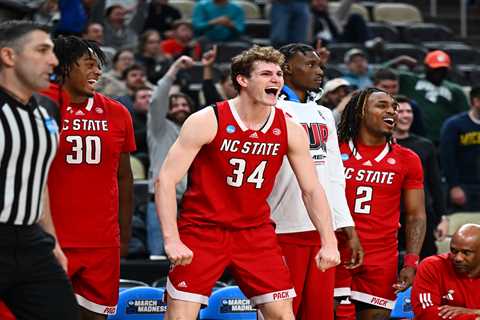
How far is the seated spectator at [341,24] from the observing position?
1619 centimetres

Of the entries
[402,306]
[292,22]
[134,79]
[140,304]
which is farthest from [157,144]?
[292,22]

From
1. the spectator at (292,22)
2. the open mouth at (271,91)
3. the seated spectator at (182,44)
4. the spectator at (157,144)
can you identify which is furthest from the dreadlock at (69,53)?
the spectator at (292,22)

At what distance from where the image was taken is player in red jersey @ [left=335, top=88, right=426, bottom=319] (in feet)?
26.3

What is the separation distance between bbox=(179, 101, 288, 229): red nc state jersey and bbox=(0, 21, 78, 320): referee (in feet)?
4.10

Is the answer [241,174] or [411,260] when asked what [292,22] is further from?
[241,174]

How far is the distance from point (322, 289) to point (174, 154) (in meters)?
1.34

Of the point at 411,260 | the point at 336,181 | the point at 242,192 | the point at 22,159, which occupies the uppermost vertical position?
the point at 22,159

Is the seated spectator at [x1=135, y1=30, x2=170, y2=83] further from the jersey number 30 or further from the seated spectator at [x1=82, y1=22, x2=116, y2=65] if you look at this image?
the jersey number 30

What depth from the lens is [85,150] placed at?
23.8ft

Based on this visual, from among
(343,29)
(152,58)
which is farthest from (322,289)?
(343,29)

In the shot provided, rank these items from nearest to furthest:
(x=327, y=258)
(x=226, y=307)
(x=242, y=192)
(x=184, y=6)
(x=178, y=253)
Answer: (x=178, y=253) < (x=327, y=258) < (x=242, y=192) < (x=226, y=307) < (x=184, y=6)

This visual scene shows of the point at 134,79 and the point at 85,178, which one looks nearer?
the point at 85,178

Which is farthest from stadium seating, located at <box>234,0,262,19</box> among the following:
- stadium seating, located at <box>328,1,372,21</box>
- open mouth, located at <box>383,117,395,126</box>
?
open mouth, located at <box>383,117,395,126</box>

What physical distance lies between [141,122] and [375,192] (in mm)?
4148
